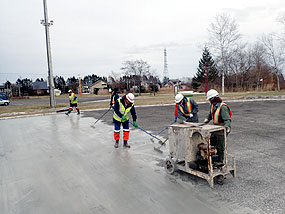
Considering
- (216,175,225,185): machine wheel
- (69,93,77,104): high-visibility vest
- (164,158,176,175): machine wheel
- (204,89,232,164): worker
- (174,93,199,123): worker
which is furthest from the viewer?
(69,93,77,104): high-visibility vest

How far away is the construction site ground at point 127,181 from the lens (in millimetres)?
3281

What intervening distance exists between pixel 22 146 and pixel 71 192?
425 centimetres

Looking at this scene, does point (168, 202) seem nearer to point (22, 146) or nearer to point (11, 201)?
point (11, 201)

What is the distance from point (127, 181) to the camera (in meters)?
4.19

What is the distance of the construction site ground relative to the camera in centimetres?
328

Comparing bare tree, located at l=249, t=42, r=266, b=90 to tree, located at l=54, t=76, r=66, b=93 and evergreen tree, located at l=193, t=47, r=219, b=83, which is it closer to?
evergreen tree, located at l=193, t=47, r=219, b=83

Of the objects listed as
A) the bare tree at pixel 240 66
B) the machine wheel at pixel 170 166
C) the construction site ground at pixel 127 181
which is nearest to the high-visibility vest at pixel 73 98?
the construction site ground at pixel 127 181

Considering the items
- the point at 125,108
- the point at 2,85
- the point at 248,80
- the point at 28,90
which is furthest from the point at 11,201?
the point at 2,85

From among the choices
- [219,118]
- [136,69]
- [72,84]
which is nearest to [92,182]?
[219,118]

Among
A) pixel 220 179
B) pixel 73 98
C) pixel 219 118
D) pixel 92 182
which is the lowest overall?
pixel 92 182

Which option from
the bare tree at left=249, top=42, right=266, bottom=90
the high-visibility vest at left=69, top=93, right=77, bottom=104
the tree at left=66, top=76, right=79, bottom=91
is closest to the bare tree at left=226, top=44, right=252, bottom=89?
the bare tree at left=249, top=42, right=266, bottom=90

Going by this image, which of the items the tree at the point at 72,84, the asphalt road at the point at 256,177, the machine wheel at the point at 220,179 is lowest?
the asphalt road at the point at 256,177

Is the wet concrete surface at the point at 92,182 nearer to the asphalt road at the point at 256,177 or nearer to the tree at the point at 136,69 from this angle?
the asphalt road at the point at 256,177

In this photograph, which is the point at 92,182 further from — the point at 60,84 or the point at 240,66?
the point at 60,84
